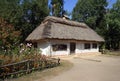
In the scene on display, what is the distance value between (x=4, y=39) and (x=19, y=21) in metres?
20.2

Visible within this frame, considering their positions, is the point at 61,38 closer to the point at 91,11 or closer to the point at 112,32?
the point at 112,32

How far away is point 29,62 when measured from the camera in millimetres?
13734

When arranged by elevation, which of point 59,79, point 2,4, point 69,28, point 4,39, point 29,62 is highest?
point 2,4

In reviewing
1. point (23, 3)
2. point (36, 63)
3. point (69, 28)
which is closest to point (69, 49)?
point (69, 28)

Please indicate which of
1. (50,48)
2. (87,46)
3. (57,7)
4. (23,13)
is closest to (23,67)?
(50,48)

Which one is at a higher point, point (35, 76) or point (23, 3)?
point (23, 3)

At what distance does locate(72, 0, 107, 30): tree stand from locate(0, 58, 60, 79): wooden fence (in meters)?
34.0

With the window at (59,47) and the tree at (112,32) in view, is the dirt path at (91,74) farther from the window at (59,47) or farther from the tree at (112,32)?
the tree at (112,32)

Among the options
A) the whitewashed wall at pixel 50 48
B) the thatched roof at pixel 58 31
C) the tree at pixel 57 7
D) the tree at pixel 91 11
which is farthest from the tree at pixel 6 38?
the tree at pixel 91 11

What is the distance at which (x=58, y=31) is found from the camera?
28.2 m

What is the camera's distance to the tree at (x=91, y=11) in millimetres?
48656

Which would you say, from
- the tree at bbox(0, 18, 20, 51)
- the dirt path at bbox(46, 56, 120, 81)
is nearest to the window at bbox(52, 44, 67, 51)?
the dirt path at bbox(46, 56, 120, 81)

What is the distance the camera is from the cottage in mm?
26780

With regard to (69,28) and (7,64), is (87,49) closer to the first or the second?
(69,28)
